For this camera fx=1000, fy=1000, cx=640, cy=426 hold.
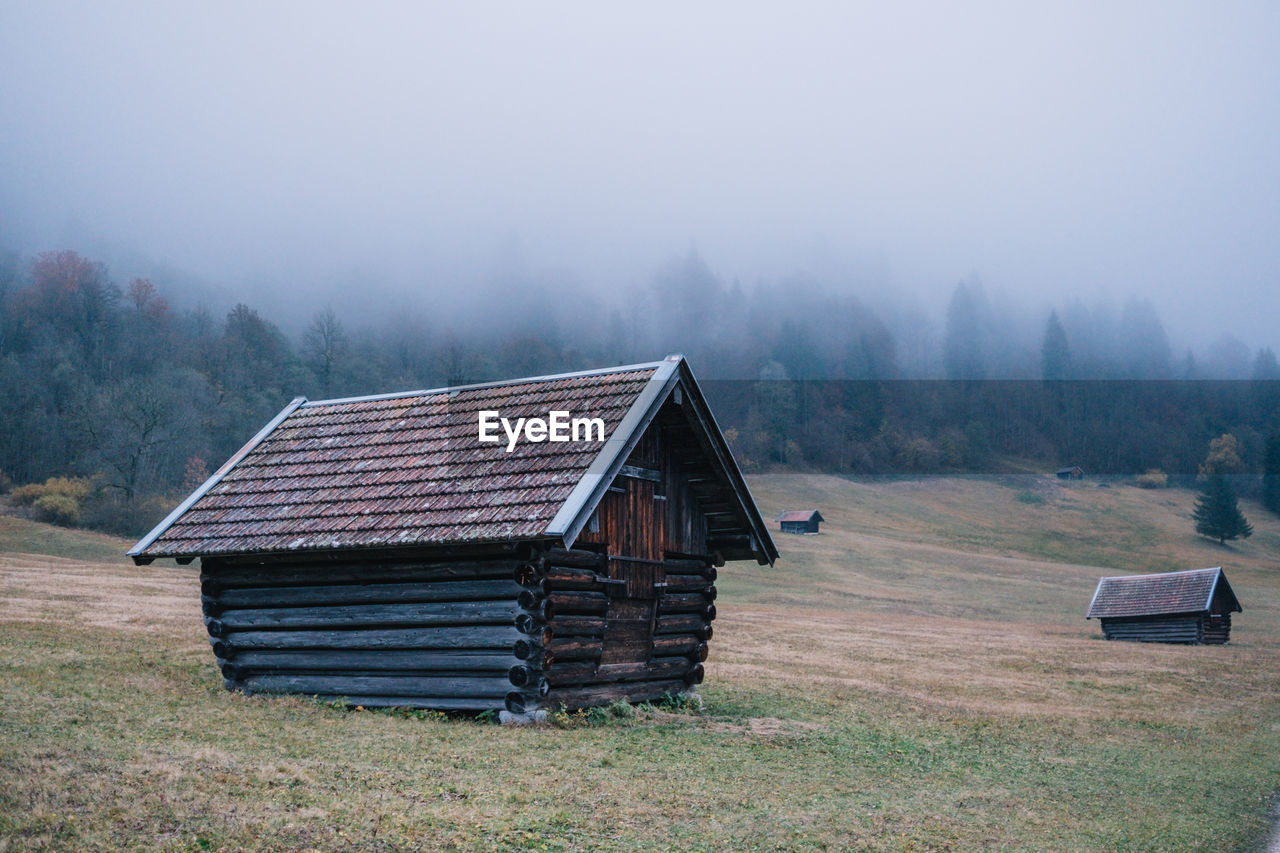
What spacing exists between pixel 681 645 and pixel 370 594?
6.28m

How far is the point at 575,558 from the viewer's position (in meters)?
15.7

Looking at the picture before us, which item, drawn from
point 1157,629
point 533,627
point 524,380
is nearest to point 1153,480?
point 1157,629

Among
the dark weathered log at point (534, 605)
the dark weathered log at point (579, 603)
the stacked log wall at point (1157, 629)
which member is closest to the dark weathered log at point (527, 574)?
the dark weathered log at point (534, 605)

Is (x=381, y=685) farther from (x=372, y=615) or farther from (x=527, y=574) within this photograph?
(x=527, y=574)

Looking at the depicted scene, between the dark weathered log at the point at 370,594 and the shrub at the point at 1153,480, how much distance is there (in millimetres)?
168259

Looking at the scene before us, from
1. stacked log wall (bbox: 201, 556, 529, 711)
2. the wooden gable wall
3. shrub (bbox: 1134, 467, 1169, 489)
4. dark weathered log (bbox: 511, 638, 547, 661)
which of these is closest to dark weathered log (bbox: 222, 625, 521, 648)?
stacked log wall (bbox: 201, 556, 529, 711)

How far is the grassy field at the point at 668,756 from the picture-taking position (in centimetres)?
831

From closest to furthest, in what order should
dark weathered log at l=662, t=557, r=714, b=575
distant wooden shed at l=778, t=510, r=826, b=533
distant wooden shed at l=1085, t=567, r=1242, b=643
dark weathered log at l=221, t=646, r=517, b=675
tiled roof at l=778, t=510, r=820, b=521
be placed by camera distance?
dark weathered log at l=221, t=646, r=517, b=675 < dark weathered log at l=662, t=557, r=714, b=575 < distant wooden shed at l=1085, t=567, r=1242, b=643 < distant wooden shed at l=778, t=510, r=826, b=533 < tiled roof at l=778, t=510, r=820, b=521

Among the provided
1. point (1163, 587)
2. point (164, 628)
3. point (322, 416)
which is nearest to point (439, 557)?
point (322, 416)

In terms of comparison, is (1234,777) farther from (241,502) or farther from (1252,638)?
(1252,638)

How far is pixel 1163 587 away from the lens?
5744 cm

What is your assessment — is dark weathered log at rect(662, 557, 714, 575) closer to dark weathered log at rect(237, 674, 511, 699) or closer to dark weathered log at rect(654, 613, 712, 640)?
dark weathered log at rect(654, 613, 712, 640)

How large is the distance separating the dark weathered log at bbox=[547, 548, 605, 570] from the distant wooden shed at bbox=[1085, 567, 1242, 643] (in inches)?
1927

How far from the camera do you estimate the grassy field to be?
27.3ft
